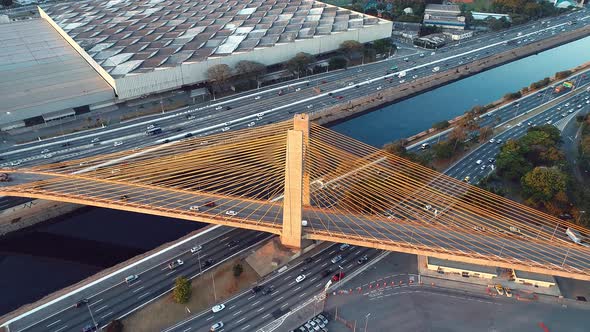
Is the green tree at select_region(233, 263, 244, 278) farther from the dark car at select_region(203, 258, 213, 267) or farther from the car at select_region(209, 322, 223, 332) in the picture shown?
the car at select_region(209, 322, 223, 332)

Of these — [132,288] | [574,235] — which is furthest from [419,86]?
[132,288]

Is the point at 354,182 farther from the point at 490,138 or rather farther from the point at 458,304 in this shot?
the point at 490,138

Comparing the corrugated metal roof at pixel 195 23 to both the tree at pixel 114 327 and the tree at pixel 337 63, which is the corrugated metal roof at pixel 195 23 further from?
the tree at pixel 114 327

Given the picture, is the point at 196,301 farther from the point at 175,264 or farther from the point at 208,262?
the point at 175,264

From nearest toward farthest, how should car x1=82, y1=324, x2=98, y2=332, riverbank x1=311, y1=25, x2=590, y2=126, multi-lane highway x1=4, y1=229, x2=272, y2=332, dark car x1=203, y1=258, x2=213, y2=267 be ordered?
car x1=82, y1=324, x2=98, y2=332
multi-lane highway x1=4, y1=229, x2=272, y2=332
dark car x1=203, y1=258, x2=213, y2=267
riverbank x1=311, y1=25, x2=590, y2=126

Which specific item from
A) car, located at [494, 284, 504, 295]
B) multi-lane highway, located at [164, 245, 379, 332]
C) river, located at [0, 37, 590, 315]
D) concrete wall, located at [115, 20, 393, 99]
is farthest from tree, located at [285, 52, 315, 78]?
car, located at [494, 284, 504, 295]

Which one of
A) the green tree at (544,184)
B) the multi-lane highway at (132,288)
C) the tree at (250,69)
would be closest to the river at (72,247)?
the multi-lane highway at (132,288)

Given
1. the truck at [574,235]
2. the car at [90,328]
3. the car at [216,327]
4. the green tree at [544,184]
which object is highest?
the green tree at [544,184]
